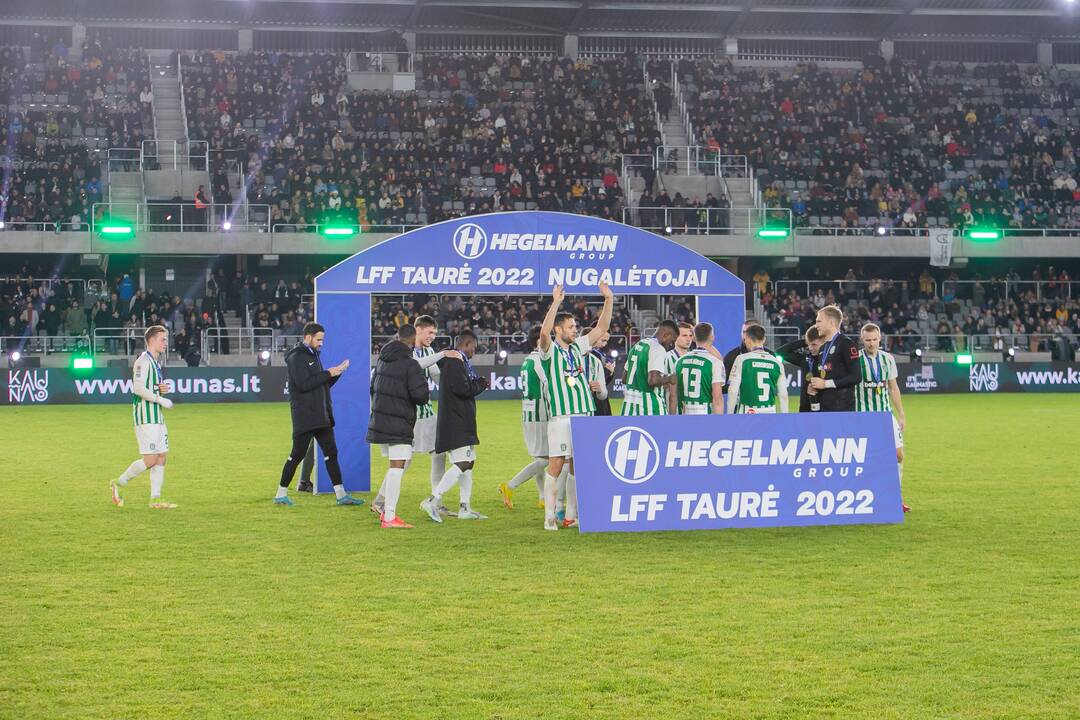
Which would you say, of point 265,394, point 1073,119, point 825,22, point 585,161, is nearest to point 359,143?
point 585,161

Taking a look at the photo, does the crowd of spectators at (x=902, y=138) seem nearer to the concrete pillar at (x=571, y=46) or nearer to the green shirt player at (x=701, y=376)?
the concrete pillar at (x=571, y=46)

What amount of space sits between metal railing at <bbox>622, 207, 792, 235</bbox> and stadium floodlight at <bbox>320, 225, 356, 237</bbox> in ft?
28.0

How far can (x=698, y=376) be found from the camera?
42.9 ft

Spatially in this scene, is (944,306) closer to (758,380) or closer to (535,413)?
(758,380)

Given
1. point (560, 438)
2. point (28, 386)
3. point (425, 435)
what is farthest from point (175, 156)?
point (560, 438)

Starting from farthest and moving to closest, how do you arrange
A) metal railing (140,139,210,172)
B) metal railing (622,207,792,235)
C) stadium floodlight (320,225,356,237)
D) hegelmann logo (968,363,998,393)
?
metal railing (140,139,210,172), metal railing (622,207,792,235), stadium floodlight (320,225,356,237), hegelmann logo (968,363,998,393)

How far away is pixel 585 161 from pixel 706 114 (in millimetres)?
6139

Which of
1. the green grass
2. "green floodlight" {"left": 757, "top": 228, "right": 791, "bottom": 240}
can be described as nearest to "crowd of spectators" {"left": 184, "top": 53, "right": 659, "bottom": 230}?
"green floodlight" {"left": 757, "top": 228, "right": 791, "bottom": 240}

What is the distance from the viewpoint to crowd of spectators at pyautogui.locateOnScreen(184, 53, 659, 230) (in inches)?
1697

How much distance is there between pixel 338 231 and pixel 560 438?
29.9m

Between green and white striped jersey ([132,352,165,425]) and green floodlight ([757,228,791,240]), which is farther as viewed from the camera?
green floodlight ([757,228,791,240])

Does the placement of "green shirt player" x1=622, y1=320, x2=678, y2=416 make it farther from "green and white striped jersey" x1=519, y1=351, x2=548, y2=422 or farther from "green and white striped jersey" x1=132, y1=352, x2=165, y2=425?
"green and white striped jersey" x1=132, y1=352, x2=165, y2=425

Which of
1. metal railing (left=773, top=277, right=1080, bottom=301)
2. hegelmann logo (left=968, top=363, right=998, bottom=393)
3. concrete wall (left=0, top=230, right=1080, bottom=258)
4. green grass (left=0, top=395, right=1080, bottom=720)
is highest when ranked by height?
concrete wall (left=0, top=230, right=1080, bottom=258)

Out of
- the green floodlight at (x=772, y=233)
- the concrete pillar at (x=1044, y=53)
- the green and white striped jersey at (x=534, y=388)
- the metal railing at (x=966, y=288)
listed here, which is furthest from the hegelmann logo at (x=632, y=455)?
the concrete pillar at (x=1044, y=53)
